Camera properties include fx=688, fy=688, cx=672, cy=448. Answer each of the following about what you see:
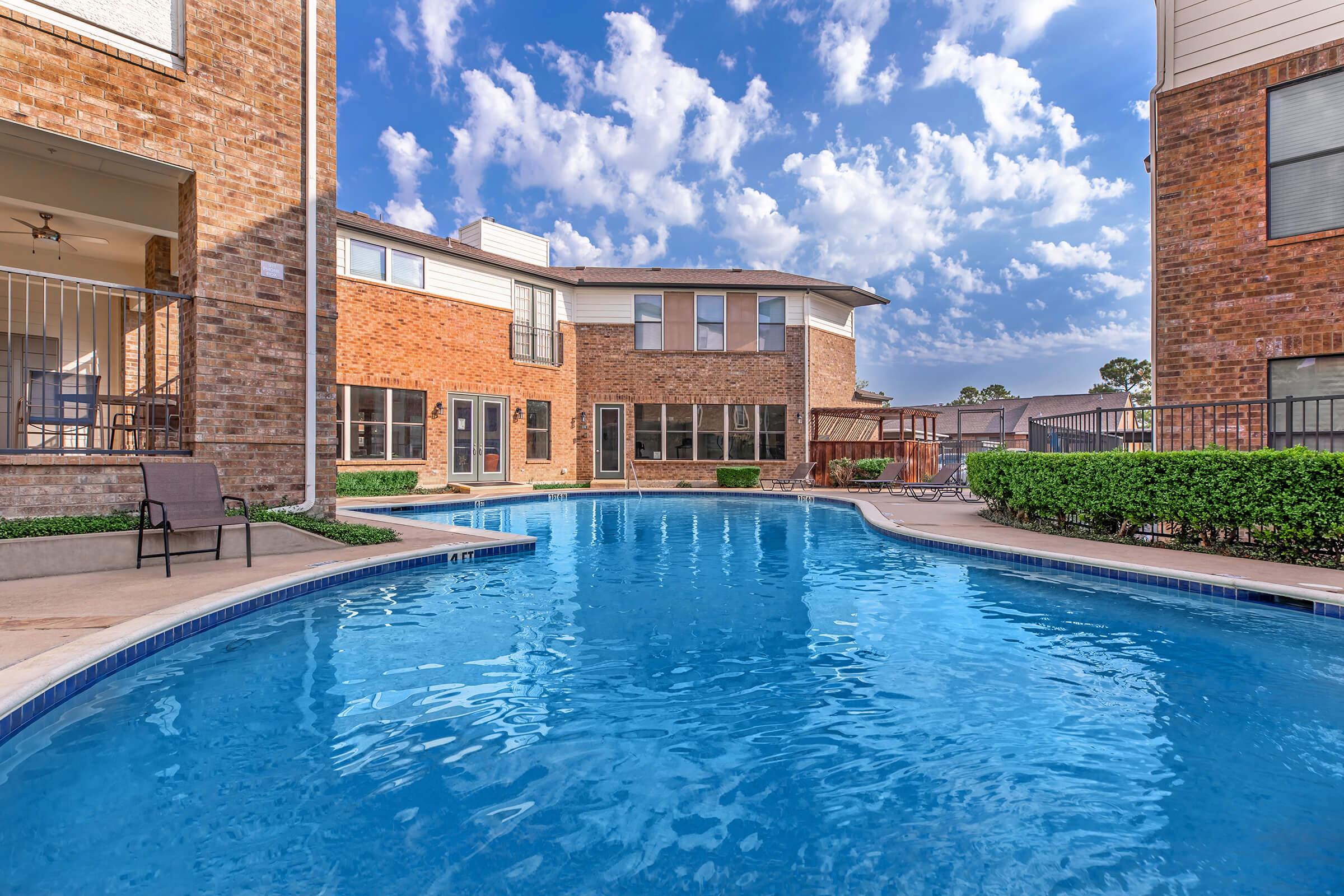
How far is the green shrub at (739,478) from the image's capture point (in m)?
18.4

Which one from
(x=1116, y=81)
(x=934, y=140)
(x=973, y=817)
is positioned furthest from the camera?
(x=934, y=140)

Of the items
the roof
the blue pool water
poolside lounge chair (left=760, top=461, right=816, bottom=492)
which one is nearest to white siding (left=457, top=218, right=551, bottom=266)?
the roof

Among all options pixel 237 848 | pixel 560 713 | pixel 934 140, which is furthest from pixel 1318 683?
pixel 934 140

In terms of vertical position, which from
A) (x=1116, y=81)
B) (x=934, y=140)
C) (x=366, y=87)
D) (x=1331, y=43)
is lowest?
(x=1331, y=43)

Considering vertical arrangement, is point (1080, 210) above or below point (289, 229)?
above

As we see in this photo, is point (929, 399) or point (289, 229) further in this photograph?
point (929, 399)

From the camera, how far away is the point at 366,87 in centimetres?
3234

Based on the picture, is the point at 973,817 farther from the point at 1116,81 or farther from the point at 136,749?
the point at 1116,81

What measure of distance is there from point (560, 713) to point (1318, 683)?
417 cm

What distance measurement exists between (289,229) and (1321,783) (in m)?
9.02

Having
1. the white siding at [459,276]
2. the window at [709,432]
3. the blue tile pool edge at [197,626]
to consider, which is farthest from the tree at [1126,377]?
the blue tile pool edge at [197,626]

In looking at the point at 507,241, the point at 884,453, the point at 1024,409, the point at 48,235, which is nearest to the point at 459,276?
the point at 507,241

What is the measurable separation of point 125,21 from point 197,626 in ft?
19.1

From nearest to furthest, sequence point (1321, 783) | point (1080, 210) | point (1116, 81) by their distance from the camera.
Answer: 1. point (1321, 783)
2. point (1116, 81)
3. point (1080, 210)
